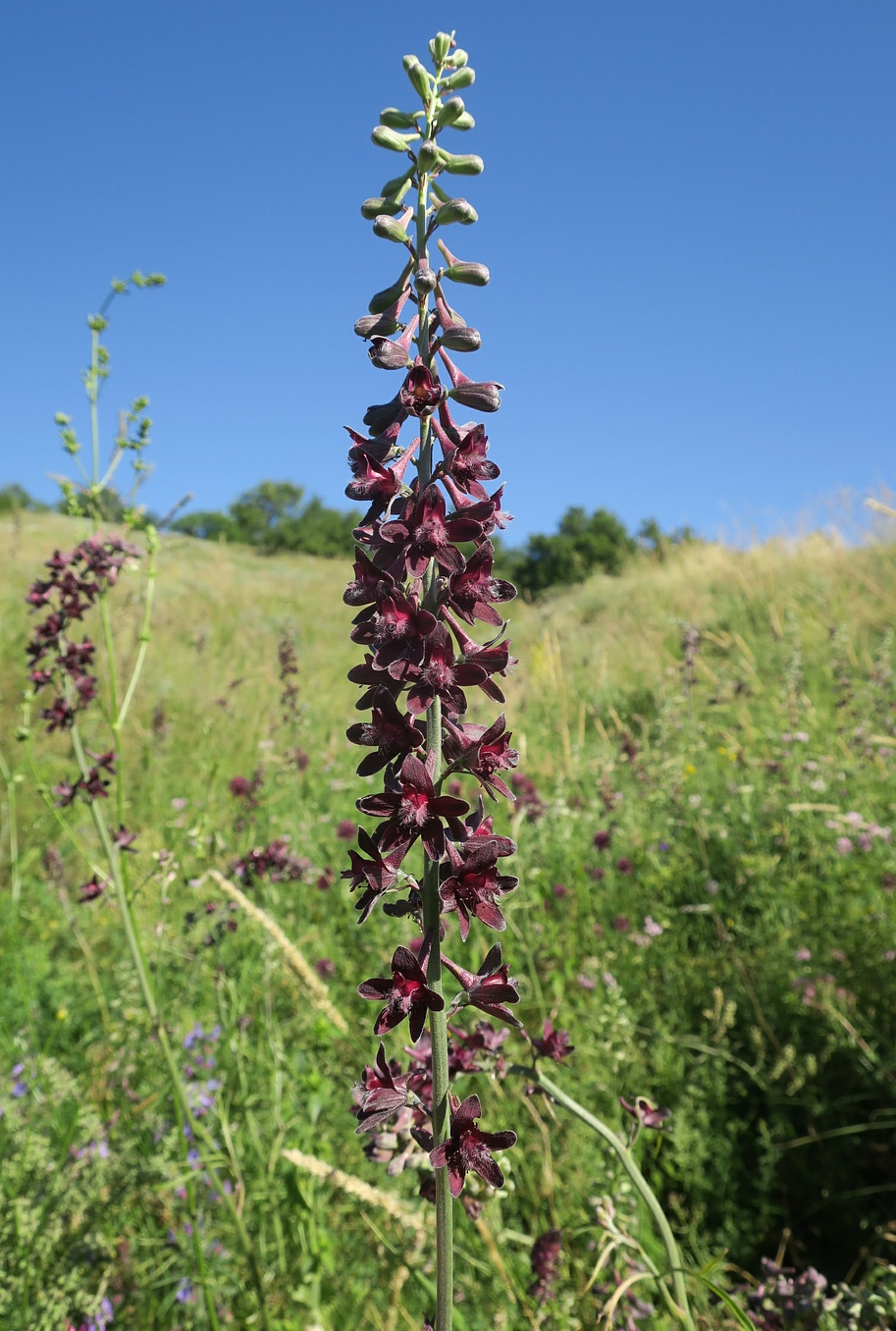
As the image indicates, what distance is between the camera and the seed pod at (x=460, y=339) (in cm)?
137

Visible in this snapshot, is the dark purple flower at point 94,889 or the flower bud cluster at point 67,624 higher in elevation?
the flower bud cluster at point 67,624

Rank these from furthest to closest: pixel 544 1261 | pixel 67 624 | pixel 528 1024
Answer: pixel 528 1024, pixel 67 624, pixel 544 1261

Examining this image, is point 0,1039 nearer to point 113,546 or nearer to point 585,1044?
point 113,546

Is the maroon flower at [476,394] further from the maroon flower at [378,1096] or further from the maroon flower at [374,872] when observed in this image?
the maroon flower at [378,1096]

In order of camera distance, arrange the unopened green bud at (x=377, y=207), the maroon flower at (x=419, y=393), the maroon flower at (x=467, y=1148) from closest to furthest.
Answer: the maroon flower at (x=467, y=1148), the maroon flower at (x=419, y=393), the unopened green bud at (x=377, y=207)

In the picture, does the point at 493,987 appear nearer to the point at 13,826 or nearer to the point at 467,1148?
the point at 467,1148

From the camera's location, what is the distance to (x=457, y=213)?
1.39 metres

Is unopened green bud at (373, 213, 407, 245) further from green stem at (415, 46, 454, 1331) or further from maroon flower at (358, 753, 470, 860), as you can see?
maroon flower at (358, 753, 470, 860)

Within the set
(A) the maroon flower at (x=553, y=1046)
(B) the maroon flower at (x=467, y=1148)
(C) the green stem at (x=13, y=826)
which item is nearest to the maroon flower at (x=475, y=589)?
(B) the maroon flower at (x=467, y=1148)

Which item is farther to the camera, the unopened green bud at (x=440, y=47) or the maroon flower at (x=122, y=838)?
the maroon flower at (x=122, y=838)

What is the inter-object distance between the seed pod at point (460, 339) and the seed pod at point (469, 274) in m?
0.15

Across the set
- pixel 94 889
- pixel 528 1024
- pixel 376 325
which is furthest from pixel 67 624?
pixel 528 1024

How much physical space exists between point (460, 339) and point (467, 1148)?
1.30 m

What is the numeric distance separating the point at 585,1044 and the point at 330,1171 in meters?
1.77
